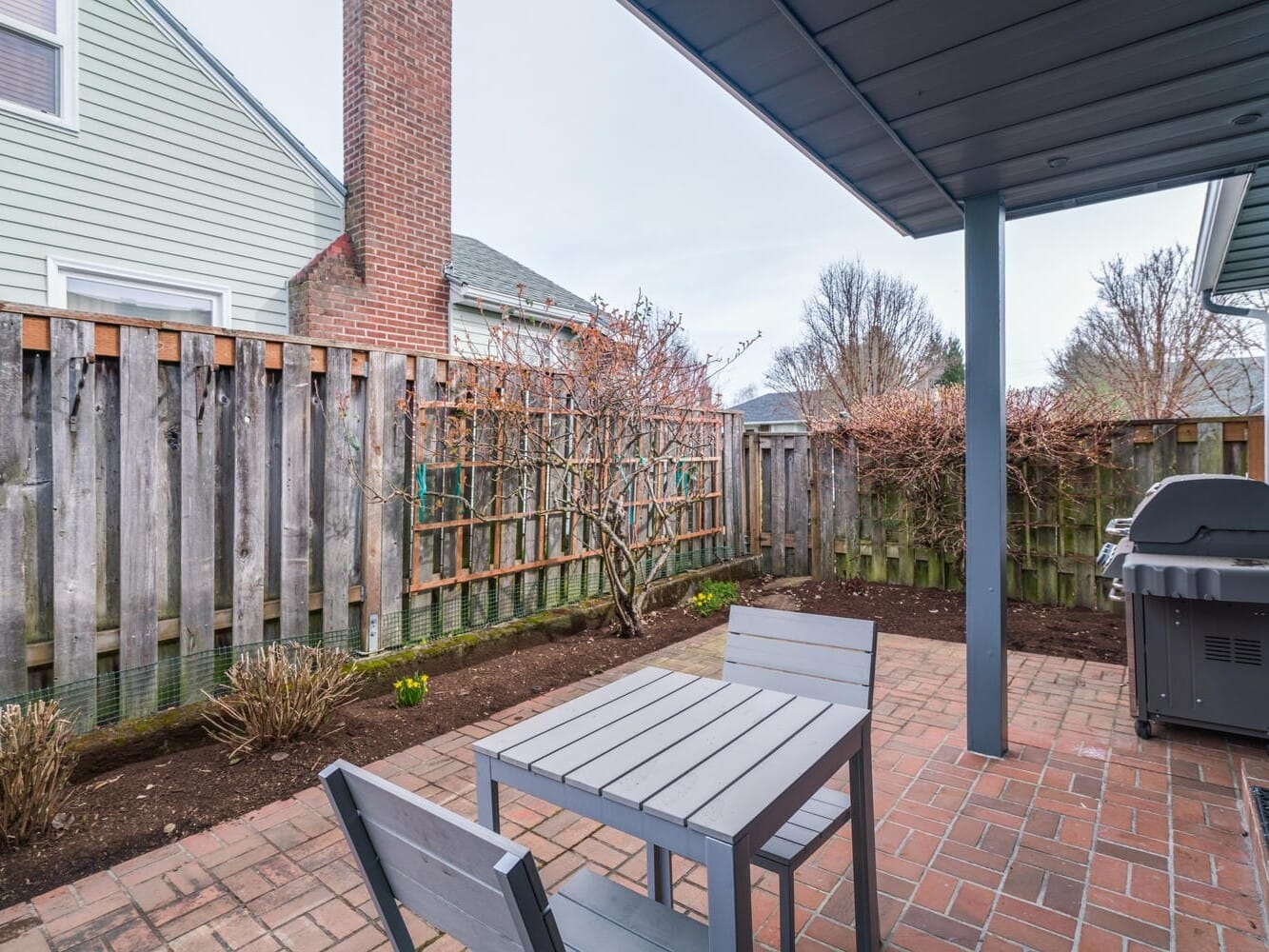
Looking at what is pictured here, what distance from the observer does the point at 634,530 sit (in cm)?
580

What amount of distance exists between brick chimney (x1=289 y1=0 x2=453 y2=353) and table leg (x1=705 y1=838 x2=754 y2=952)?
6.04 metres

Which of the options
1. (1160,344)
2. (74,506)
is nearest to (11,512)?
(74,506)

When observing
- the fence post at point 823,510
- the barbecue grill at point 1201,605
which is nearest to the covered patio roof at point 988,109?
the barbecue grill at point 1201,605

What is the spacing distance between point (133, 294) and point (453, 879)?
20.3 feet

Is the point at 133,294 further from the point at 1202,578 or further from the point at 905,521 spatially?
the point at 1202,578

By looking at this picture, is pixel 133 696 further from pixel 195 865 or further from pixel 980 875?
pixel 980 875

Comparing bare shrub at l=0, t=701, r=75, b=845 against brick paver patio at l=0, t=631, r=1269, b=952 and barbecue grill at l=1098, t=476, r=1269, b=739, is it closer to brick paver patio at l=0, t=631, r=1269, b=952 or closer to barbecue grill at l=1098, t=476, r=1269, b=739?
brick paver patio at l=0, t=631, r=1269, b=952

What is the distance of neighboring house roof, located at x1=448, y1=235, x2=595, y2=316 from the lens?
732cm

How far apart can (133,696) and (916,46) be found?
3998mm

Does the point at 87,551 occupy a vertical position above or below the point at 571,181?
below

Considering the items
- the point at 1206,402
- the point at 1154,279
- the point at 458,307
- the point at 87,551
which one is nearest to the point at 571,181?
the point at 458,307

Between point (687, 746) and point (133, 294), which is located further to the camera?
point (133, 294)

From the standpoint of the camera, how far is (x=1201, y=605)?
3.01 meters

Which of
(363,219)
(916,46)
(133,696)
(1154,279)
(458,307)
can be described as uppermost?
(1154,279)
